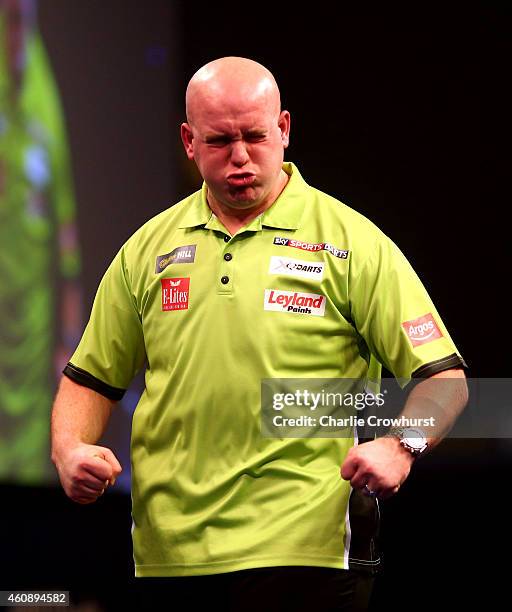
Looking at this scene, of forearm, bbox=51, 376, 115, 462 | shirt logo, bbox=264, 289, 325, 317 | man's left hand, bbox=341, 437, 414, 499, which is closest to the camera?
man's left hand, bbox=341, 437, 414, 499

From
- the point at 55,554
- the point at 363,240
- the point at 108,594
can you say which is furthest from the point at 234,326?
the point at 55,554

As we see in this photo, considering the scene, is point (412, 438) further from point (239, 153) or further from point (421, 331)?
point (239, 153)

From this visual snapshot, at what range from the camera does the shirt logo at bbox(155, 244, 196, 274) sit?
2547mm

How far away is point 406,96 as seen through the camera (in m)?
4.27

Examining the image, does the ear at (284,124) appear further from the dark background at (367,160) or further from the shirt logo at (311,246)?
the dark background at (367,160)

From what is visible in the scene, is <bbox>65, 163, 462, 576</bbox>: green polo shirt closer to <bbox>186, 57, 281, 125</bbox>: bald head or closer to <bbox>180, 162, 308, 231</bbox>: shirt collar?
<bbox>180, 162, 308, 231</bbox>: shirt collar

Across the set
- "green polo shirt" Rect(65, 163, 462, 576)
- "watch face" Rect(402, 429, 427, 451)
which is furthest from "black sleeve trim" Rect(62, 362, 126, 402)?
"watch face" Rect(402, 429, 427, 451)

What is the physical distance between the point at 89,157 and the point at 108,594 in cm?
158

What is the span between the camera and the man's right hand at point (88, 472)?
2354 millimetres

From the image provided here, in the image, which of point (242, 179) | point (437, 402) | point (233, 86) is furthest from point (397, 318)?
point (233, 86)

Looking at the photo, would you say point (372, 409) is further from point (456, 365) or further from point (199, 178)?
point (199, 178)

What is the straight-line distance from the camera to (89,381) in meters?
2.64

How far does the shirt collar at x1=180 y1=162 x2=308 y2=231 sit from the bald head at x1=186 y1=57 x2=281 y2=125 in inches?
6.6

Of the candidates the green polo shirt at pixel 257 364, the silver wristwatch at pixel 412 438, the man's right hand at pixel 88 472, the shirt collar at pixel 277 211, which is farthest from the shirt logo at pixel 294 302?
the man's right hand at pixel 88 472
